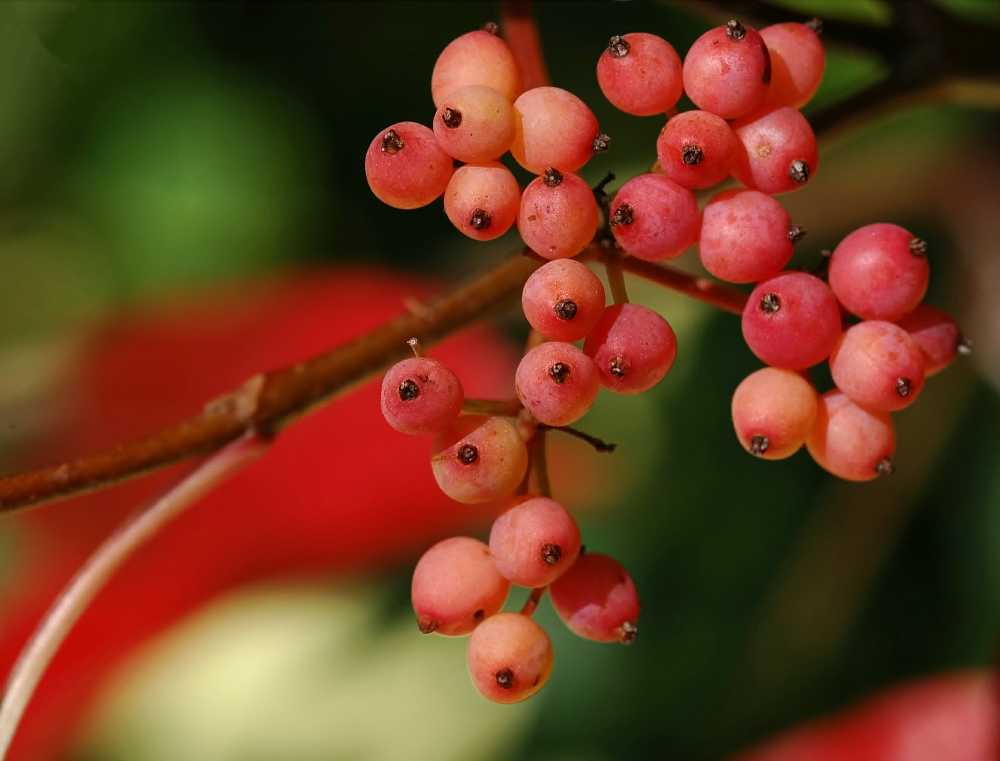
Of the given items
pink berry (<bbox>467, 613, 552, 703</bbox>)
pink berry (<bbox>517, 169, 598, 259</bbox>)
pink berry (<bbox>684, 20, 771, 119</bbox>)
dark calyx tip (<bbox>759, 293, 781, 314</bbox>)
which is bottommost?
pink berry (<bbox>467, 613, 552, 703</bbox>)

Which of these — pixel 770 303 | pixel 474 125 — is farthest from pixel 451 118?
pixel 770 303

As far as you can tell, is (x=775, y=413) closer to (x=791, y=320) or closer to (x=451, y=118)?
(x=791, y=320)

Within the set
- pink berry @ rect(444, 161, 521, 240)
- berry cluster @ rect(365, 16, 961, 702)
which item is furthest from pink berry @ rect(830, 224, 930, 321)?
pink berry @ rect(444, 161, 521, 240)

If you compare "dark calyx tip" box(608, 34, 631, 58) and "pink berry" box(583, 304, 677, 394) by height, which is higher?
"dark calyx tip" box(608, 34, 631, 58)

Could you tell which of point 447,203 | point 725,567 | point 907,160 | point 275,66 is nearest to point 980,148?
point 907,160

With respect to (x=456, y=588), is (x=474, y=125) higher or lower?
higher

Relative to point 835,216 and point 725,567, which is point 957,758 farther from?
point 835,216

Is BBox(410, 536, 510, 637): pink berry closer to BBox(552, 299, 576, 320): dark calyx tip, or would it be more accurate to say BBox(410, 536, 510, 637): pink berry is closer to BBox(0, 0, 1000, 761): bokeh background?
BBox(552, 299, 576, 320): dark calyx tip
